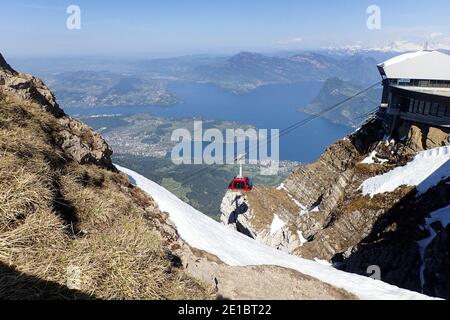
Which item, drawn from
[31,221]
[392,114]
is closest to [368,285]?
[31,221]

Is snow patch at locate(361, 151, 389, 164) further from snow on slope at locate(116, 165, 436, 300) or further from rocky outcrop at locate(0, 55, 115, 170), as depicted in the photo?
rocky outcrop at locate(0, 55, 115, 170)

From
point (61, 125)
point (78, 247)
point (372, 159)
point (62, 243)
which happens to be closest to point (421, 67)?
point (372, 159)

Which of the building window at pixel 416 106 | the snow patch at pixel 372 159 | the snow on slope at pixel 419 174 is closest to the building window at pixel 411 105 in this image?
the building window at pixel 416 106

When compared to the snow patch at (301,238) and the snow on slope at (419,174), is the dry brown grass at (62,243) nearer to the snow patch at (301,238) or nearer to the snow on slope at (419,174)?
the snow on slope at (419,174)

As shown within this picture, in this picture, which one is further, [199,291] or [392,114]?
[392,114]

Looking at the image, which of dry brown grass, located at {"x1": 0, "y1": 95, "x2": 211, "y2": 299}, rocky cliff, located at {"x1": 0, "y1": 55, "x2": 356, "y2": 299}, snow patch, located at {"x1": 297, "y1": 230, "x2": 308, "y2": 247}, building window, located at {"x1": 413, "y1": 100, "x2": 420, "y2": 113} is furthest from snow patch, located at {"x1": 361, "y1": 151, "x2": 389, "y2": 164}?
dry brown grass, located at {"x1": 0, "y1": 95, "x2": 211, "y2": 299}
